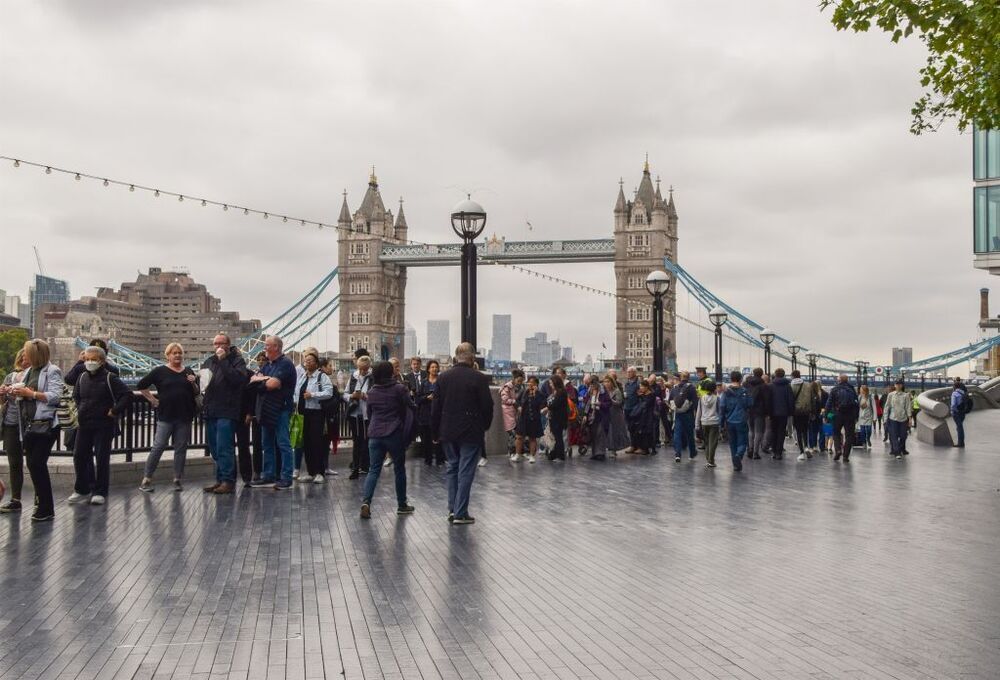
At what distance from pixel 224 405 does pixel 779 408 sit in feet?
34.0

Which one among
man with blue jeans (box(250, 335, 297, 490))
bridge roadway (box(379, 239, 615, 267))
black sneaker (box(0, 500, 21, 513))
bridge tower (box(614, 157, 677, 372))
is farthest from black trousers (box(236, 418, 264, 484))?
bridge tower (box(614, 157, 677, 372))

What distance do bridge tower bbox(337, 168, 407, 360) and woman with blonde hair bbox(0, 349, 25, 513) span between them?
12325cm

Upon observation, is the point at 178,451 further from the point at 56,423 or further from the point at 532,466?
the point at 532,466

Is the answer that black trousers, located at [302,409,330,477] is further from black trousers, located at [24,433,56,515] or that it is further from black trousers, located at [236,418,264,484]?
black trousers, located at [24,433,56,515]

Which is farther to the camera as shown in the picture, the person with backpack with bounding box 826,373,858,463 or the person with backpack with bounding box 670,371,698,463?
the person with backpack with bounding box 826,373,858,463

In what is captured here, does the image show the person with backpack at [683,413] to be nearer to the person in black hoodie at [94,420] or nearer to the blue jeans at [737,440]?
the blue jeans at [737,440]

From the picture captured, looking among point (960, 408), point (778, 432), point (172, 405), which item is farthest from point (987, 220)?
point (172, 405)

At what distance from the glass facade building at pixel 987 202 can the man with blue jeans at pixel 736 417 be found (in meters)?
22.4

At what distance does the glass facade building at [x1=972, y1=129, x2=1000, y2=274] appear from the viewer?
3466 centimetres

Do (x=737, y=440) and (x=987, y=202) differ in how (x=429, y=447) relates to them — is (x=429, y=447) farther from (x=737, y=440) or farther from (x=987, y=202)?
(x=987, y=202)

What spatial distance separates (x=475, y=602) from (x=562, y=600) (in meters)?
0.55

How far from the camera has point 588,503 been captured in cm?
1125

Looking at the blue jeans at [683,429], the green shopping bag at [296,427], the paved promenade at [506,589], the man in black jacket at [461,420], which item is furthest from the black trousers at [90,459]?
the blue jeans at [683,429]

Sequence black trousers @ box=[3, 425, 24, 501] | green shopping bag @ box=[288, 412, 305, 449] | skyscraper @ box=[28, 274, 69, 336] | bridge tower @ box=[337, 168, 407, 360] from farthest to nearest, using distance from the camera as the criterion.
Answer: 1. skyscraper @ box=[28, 274, 69, 336]
2. bridge tower @ box=[337, 168, 407, 360]
3. green shopping bag @ box=[288, 412, 305, 449]
4. black trousers @ box=[3, 425, 24, 501]
